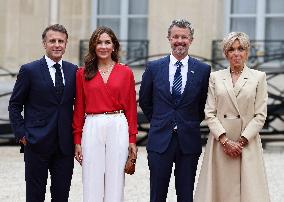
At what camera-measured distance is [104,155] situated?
5332mm

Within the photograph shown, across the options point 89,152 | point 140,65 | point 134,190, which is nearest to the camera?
point 89,152

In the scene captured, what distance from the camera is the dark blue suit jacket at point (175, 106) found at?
5.46 meters

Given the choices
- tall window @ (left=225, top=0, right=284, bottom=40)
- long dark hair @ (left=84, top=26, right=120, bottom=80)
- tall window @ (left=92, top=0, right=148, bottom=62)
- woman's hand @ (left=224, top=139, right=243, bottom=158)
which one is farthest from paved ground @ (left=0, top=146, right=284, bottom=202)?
tall window @ (left=92, top=0, right=148, bottom=62)

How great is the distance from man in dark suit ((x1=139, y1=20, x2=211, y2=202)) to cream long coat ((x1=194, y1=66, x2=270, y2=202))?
0.34 feet

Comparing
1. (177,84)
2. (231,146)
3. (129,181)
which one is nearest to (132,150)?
(177,84)

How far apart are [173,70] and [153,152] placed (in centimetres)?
59

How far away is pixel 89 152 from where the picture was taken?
531cm

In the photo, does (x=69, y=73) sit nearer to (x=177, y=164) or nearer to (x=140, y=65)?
(x=177, y=164)

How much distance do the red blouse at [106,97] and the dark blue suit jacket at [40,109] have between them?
0.07 metres

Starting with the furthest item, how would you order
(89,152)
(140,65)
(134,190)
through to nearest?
(140,65)
(134,190)
(89,152)

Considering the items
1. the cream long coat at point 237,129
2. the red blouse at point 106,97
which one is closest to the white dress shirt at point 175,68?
the cream long coat at point 237,129

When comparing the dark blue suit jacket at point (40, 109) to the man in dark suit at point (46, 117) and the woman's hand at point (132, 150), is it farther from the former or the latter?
the woman's hand at point (132, 150)

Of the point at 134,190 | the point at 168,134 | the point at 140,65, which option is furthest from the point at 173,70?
the point at 140,65

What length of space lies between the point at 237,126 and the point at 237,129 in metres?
0.02
